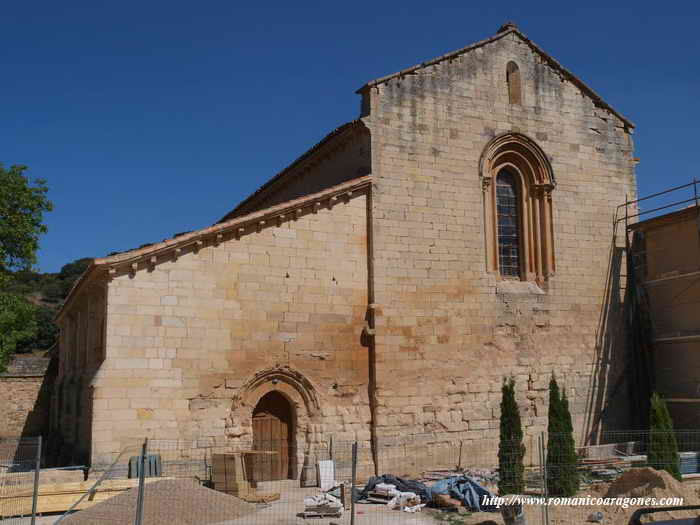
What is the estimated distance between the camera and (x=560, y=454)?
13.9 m

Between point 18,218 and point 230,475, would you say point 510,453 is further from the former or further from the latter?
point 18,218

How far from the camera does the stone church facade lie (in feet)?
45.9

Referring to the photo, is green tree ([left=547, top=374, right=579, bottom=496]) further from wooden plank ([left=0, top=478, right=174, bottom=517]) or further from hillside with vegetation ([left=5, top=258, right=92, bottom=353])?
hillside with vegetation ([left=5, top=258, right=92, bottom=353])

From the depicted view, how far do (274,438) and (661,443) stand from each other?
8.48 m

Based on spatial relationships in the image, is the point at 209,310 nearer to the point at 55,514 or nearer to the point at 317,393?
the point at 317,393

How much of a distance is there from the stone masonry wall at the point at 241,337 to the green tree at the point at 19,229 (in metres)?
11.0

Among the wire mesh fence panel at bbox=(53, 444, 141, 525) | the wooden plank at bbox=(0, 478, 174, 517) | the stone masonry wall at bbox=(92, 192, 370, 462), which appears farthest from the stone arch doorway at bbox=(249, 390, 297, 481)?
the wooden plank at bbox=(0, 478, 174, 517)

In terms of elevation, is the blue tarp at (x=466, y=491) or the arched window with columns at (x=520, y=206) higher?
the arched window with columns at (x=520, y=206)

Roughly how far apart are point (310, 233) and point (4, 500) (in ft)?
25.8

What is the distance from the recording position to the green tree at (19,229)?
898 inches

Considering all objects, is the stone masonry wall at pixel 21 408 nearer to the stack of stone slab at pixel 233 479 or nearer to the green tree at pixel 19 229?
the green tree at pixel 19 229

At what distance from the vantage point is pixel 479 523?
39.4 ft

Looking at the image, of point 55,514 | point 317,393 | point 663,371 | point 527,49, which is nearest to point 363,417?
point 317,393

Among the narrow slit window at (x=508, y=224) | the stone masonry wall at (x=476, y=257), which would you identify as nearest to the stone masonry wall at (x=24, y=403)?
the stone masonry wall at (x=476, y=257)
